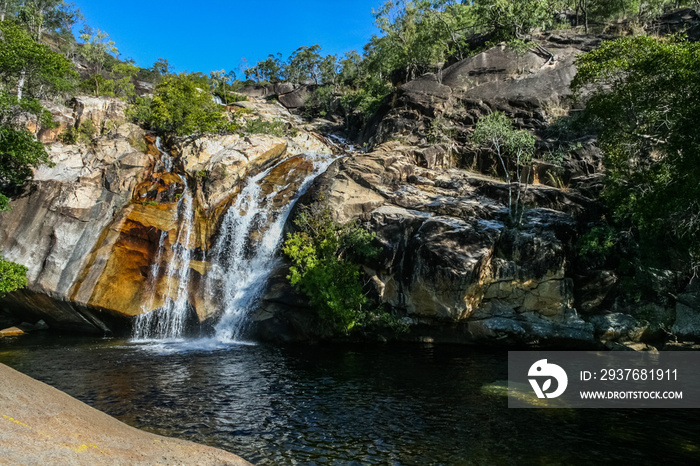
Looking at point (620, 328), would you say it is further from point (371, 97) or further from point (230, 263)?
point (371, 97)

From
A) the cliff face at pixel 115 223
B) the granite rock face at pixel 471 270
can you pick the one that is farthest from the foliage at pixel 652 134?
the cliff face at pixel 115 223

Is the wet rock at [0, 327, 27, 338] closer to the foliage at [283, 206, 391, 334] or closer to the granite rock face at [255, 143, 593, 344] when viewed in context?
the granite rock face at [255, 143, 593, 344]

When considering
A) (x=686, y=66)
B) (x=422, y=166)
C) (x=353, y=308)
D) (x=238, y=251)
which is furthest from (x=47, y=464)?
(x=422, y=166)

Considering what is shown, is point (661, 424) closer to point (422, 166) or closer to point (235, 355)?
point (235, 355)

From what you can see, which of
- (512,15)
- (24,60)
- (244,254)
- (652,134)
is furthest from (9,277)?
(512,15)

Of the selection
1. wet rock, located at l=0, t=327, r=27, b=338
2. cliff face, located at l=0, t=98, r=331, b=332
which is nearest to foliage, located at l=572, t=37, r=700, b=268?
cliff face, located at l=0, t=98, r=331, b=332

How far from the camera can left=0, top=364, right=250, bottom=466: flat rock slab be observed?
539 cm

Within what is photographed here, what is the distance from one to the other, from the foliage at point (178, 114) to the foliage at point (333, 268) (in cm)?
2048

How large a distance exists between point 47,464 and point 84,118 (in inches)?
1693

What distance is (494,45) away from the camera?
46000 millimetres

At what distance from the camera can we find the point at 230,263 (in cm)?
2970

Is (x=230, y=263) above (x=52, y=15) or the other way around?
the other way around

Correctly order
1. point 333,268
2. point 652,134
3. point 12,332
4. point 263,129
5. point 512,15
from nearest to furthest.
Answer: point 652,134 → point 333,268 → point 12,332 → point 263,129 → point 512,15

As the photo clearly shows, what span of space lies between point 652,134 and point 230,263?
1003 inches
